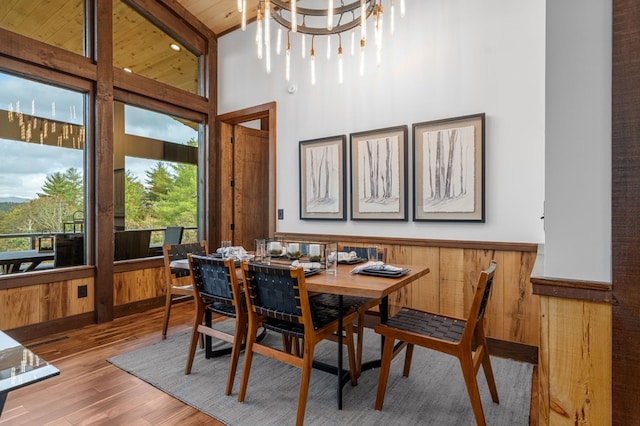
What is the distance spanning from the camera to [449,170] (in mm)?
2939

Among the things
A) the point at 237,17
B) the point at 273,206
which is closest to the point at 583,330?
the point at 273,206

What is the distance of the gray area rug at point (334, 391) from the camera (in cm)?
190

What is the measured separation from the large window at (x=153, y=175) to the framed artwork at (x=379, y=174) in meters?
2.22

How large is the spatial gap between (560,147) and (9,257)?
3979mm

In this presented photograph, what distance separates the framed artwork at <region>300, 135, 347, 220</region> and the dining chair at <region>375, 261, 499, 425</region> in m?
1.64

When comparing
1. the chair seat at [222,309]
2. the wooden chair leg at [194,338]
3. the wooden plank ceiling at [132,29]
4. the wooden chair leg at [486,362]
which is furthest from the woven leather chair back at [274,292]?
the wooden plank ceiling at [132,29]

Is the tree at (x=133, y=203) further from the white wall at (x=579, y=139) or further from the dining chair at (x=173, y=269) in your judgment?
the white wall at (x=579, y=139)

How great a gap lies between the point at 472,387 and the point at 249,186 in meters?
3.92

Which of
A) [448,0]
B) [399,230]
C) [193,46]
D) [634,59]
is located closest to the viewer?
[634,59]

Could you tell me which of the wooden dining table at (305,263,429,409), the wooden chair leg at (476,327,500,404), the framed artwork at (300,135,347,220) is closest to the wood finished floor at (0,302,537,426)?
the wooden chair leg at (476,327,500,404)

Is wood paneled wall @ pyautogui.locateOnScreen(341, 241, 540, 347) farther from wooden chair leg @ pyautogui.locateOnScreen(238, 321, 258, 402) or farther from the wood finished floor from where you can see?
wooden chair leg @ pyautogui.locateOnScreen(238, 321, 258, 402)

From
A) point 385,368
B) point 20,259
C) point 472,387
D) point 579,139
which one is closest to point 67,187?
point 20,259

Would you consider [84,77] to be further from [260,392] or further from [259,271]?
[260,392]

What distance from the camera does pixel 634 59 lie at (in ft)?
3.27
